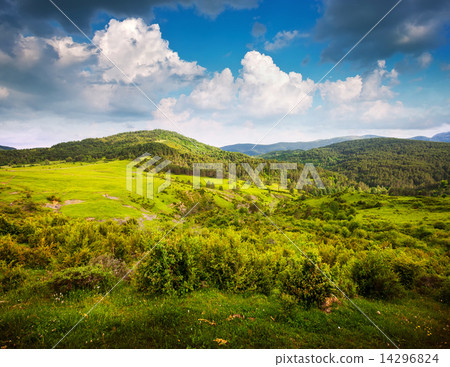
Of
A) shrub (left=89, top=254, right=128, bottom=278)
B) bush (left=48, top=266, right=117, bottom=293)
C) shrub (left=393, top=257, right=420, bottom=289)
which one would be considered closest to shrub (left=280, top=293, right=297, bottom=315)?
bush (left=48, top=266, right=117, bottom=293)

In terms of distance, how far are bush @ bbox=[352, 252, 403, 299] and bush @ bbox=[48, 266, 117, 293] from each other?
17.2 m

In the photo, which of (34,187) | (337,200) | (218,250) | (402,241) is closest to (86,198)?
(34,187)

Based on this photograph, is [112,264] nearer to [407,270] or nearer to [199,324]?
[199,324]

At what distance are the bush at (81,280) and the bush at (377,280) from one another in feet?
56.6

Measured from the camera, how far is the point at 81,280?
11500 millimetres

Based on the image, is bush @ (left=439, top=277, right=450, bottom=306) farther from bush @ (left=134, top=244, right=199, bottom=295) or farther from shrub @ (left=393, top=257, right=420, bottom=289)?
bush @ (left=134, top=244, right=199, bottom=295)

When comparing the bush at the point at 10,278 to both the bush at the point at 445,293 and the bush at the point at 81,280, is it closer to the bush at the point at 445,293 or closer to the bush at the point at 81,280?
the bush at the point at 81,280

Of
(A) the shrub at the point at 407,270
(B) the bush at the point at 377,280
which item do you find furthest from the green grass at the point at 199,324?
(A) the shrub at the point at 407,270

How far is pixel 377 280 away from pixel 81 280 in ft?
64.2

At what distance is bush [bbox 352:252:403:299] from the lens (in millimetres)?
13258

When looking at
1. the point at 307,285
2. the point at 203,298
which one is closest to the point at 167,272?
the point at 203,298

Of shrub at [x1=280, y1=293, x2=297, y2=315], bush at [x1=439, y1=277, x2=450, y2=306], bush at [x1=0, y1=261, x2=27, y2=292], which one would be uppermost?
bush at [x1=0, y1=261, x2=27, y2=292]

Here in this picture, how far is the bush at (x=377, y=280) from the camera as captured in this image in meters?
13.3

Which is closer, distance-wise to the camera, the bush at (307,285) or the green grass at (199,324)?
the green grass at (199,324)
